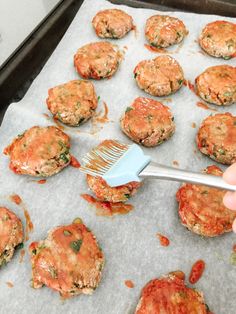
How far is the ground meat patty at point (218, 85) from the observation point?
8.36 feet

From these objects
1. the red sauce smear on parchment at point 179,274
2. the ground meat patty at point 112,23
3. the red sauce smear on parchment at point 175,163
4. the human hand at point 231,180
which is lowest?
the red sauce smear on parchment at point 179,274

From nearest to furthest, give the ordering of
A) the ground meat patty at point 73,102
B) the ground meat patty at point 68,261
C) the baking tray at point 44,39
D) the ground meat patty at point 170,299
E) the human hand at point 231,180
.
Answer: the human hand at point 231,180
the ground meat patty at point 170,299
the ground meat patty at point 68,261
the ground meat patty at point 73,102
the baking tray at point 44,39

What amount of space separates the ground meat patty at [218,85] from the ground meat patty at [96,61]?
0.66 metres

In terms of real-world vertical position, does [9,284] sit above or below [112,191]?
below

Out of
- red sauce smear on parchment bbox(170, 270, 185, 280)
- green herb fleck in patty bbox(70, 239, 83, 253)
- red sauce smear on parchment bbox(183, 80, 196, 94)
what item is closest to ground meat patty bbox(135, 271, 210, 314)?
red sauce smear on parchment bbox(170, 270, 185, 280)

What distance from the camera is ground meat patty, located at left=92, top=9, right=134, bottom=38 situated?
296 cm

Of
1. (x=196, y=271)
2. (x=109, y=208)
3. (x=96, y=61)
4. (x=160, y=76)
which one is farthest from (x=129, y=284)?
(x=96, y=61)

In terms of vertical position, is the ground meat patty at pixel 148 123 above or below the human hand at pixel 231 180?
below

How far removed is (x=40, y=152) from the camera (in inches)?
88.7

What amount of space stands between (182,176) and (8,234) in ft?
3.33

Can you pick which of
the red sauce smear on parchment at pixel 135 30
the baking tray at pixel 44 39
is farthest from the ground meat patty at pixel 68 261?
the red sauce smear on parchment at pixel 135 30

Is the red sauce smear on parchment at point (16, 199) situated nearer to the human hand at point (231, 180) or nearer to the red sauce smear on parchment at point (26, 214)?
the red sauce smear on parchment at point (26, 214)

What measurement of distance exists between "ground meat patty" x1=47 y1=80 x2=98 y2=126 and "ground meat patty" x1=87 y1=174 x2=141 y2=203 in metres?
0.52

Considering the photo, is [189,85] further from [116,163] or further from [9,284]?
[9,284]
